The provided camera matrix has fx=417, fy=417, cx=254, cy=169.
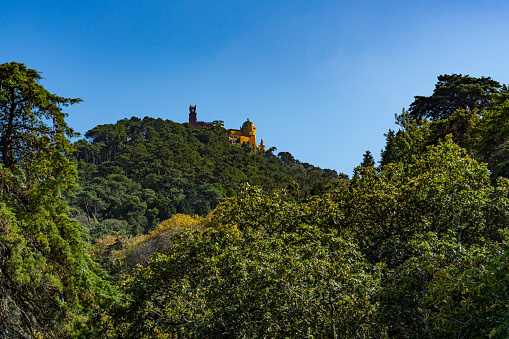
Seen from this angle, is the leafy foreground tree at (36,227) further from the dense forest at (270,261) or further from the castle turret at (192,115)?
the castle turret at (192,115)

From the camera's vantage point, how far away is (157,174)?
75.6 meters

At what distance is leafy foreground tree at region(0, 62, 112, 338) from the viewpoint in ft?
26.9

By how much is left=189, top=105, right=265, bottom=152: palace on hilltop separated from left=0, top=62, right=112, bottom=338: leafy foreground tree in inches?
3888

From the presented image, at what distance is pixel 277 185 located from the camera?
229 feet

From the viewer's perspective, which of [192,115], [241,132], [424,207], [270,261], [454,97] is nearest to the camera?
[270,261]

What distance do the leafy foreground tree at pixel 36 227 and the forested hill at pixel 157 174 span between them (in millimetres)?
42240

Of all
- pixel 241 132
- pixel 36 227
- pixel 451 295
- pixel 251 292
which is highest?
pixel 241 132

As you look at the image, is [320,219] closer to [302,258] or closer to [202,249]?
[302,258]

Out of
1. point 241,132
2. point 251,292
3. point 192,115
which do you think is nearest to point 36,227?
point 251,292

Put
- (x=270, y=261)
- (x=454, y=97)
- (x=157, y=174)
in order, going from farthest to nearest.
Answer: (x=157, y=174) → (x=454, y=97) → (x=270, y=261)

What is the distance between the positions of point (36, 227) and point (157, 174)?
223ft

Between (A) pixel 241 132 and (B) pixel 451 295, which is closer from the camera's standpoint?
(B) pixel 451 295

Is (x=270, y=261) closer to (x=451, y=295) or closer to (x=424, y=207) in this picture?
(x=451, y=295)

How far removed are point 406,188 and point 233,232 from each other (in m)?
4.42
